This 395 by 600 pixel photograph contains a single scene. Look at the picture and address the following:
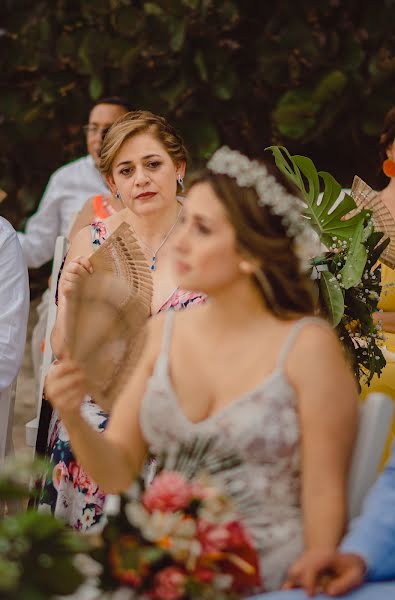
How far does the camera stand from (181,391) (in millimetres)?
1979

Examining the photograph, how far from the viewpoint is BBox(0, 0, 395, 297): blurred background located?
709 cm

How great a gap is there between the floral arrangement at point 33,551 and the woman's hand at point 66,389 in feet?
0.60

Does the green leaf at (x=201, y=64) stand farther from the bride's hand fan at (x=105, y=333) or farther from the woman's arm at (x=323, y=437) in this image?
the woman's arm at (x=323, y=437)

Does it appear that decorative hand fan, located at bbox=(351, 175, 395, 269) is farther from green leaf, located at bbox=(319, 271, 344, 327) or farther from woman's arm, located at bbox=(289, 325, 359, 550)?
woman's arm, located at bbox=(289, 325, 359, 550)

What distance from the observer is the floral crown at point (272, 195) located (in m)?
1.99

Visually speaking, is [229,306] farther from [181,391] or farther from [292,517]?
[292,517]

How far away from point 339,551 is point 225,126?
239 inches

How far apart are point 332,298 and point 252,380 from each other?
1130 millimetres

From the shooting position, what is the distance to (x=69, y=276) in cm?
308

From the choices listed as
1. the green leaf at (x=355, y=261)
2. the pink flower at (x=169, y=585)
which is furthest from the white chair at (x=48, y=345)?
the pink flower at (x=169, y=585)

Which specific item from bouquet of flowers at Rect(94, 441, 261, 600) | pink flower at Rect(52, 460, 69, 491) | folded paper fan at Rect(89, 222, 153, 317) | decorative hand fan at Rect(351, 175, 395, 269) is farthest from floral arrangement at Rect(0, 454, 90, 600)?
decorative hand fan at Rect(351, 175, 395, 269)

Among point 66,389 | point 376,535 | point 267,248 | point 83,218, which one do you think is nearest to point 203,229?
point 267,248

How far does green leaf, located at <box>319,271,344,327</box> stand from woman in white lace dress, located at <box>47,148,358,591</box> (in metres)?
0.97

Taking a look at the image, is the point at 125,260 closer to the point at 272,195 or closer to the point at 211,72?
the point at 272,195
